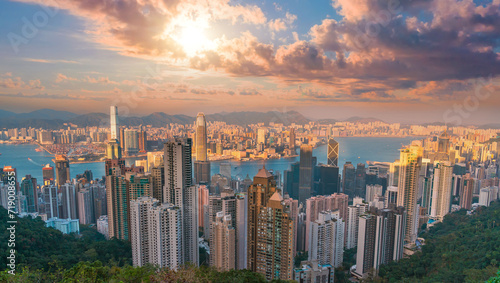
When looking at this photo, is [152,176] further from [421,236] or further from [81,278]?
[421,236]

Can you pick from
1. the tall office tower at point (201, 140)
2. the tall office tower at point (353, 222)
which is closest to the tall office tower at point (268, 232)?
the tall office tower at point (353, 222)

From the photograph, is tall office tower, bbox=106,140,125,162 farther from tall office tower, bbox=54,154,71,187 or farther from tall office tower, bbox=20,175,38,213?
tall office tower, bbox=20,175,38,213

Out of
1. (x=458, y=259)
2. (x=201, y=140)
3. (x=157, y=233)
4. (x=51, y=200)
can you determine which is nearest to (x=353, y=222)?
(x=458, y=259)

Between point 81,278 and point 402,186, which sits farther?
point 402,186

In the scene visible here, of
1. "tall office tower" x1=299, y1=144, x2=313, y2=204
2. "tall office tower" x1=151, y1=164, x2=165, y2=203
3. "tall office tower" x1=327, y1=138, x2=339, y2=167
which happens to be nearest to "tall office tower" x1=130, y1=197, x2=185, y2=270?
"tall office tower" x1=151, y1=164, x2=165, y2=203

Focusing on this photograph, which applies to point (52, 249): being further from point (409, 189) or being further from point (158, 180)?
point (409, 189)

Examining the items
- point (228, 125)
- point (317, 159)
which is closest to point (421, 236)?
point (317, 159)
